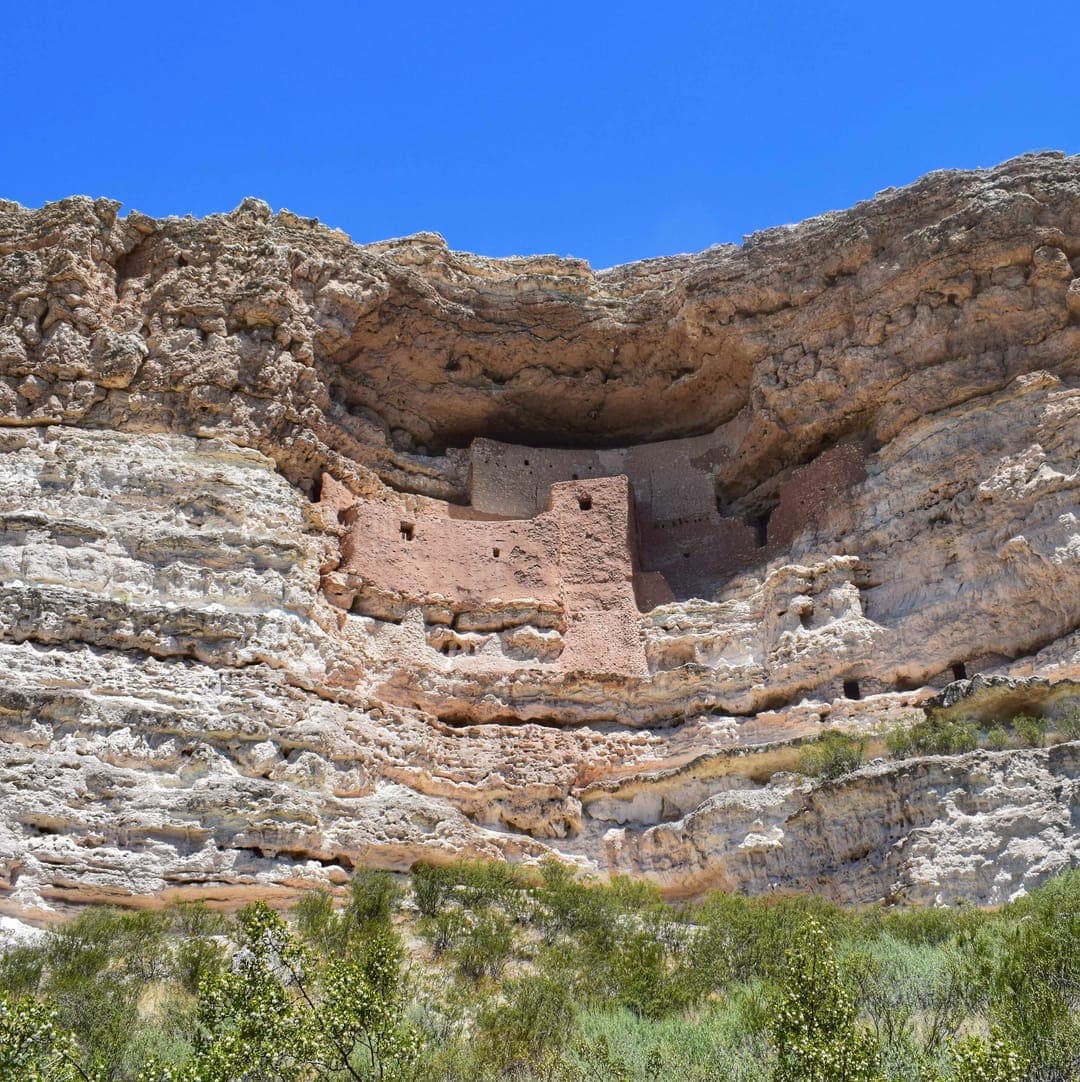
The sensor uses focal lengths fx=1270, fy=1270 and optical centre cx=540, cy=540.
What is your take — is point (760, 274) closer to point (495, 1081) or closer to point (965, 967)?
point (965, 967)

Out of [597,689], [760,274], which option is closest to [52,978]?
[597,689]

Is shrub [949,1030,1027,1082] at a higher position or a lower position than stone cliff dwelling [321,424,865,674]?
lower

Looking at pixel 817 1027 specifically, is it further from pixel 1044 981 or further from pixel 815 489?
pixel 815 489

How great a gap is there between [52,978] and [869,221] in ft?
53.2

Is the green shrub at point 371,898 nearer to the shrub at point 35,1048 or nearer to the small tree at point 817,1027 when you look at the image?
the shrub at point 35,1048

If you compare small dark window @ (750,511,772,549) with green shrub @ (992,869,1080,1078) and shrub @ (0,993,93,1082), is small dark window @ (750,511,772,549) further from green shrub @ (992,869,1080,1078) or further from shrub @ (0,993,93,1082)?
shrub @ (0,993,93,1082)

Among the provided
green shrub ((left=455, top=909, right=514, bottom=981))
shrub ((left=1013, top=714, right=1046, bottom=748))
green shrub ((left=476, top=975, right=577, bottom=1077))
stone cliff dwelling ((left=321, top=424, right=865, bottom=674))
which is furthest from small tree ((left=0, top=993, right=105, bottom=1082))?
stone cliff dwelling ((left=321, top=424, right=865, bottom=674))

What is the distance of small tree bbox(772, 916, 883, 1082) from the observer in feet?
21.7

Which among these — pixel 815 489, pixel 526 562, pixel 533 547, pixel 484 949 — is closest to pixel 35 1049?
pixel 484 949

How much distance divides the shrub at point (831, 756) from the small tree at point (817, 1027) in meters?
7.02

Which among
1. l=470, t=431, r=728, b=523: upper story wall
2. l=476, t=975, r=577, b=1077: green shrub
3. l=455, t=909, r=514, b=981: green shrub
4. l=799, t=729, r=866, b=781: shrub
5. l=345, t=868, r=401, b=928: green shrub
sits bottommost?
l=476, t=975, r=577, b=1077: green shrub

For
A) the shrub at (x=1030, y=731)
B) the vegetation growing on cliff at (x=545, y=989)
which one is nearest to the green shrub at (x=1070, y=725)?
the shrub at (x=1030, y=731)

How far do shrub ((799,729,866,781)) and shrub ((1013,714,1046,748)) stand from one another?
71.5 inches

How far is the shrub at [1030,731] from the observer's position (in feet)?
45.8
